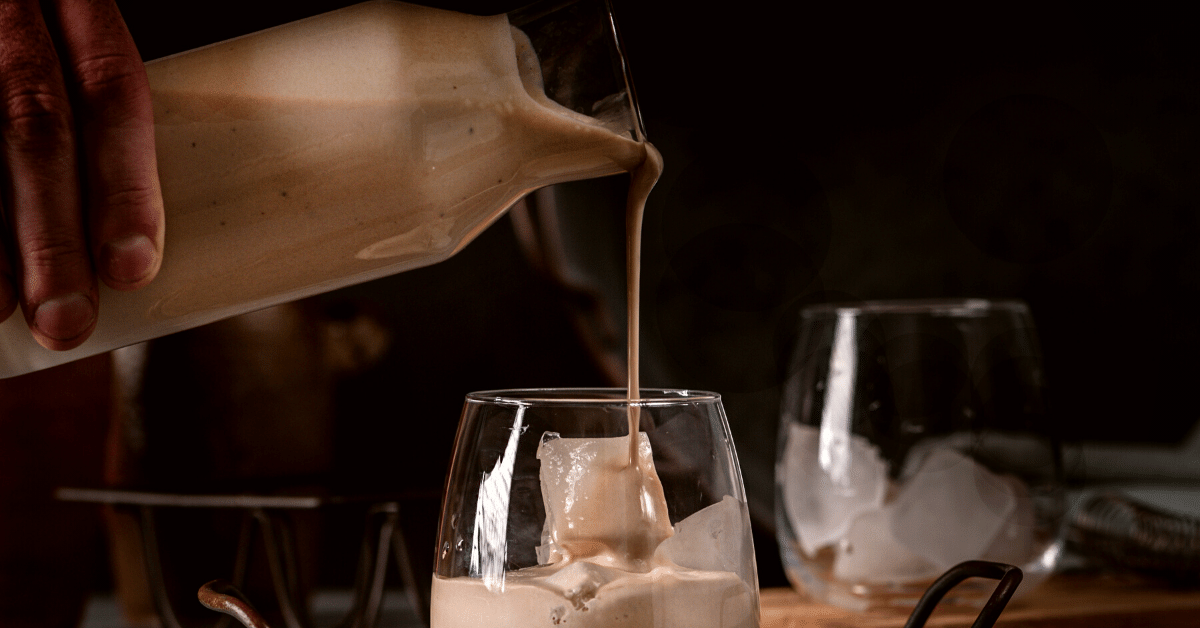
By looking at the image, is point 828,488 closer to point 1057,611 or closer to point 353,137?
point 1057,611

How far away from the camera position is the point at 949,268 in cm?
103

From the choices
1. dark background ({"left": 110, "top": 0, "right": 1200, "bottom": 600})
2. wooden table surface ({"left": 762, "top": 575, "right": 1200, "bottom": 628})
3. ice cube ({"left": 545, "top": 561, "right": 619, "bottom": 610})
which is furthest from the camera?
dark background ({"left": 110, "top": 0, "right": 1200, "bottom": 600})

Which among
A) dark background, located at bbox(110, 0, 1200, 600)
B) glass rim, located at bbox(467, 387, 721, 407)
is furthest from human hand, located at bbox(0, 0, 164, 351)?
dark background, located at bbox(110, 0, 1200, 600)

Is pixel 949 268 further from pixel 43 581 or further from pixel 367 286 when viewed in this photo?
pixel 43 581

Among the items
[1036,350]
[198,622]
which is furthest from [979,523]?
[198,622]

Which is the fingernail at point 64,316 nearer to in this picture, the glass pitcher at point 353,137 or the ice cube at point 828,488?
the glass pitcher at point 353,137

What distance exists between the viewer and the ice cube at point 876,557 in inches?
19.3

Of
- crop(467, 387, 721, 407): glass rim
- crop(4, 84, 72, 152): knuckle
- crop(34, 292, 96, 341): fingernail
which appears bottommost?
crop(467, 387, 721, 407): glass rim

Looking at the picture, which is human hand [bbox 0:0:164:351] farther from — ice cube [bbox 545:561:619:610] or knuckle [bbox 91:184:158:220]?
ice cube [bbox 545:561:619:610]

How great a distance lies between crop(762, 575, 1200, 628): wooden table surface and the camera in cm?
48

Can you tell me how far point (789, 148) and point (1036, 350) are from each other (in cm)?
50

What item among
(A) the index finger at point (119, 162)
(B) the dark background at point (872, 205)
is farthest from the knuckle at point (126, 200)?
(B) the dark background at point (872, 205)

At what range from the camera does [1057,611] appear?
0.51 m

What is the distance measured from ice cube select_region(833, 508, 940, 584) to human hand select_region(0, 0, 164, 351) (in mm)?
335
